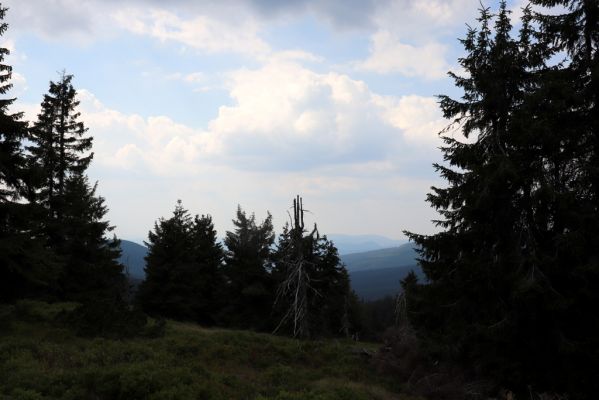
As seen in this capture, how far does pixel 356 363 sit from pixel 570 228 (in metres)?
11.3

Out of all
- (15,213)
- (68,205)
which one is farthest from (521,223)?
(68,205)

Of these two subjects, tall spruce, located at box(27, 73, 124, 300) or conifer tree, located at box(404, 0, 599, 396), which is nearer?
conifer tree, located at box(404, 0, 599, 396)

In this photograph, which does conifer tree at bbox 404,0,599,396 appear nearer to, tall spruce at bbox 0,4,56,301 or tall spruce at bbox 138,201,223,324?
tall spruce at bbox 0,4,56,301

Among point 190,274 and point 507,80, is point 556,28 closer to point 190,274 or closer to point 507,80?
point 507,80

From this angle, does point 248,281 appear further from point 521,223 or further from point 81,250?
point 521,223

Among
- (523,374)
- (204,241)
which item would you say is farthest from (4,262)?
(204,241)

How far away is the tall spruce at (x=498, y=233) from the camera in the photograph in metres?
13.1

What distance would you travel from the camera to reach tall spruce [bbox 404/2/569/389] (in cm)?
1307

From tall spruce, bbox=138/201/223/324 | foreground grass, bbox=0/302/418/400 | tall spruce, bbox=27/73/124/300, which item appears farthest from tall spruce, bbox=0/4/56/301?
tall spruce, bbox=138/201/223/324

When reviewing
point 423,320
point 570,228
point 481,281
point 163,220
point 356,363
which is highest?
point 163,220

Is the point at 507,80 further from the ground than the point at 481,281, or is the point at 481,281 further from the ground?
the point at 507,80

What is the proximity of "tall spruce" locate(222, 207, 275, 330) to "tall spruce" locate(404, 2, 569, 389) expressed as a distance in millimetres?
26456

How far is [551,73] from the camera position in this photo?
1324 cm

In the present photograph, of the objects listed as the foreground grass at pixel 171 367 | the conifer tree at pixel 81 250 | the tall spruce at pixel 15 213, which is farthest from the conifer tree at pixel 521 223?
the conifer tree at pixel 81 250
